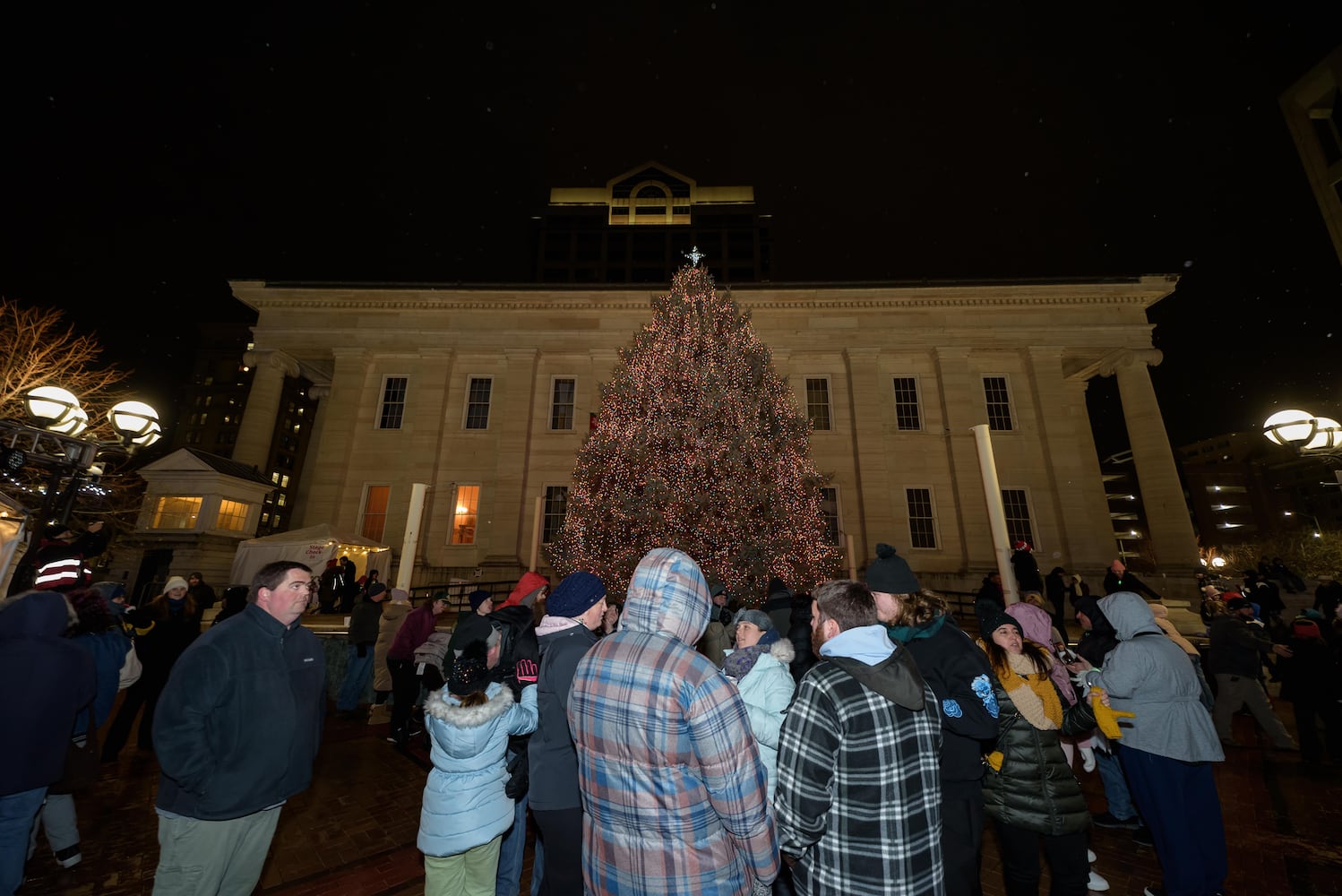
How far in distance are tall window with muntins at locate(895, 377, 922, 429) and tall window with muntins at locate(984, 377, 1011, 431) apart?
2809 mm

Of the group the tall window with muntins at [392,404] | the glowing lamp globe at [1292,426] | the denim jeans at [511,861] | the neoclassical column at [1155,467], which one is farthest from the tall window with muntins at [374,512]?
the neoclassical column at [1155,467]

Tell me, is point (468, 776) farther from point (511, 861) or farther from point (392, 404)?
point (392, 404)

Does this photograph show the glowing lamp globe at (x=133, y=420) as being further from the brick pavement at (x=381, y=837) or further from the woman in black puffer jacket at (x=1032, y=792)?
the woman in black puffer jacket at (x=1032, y=792)

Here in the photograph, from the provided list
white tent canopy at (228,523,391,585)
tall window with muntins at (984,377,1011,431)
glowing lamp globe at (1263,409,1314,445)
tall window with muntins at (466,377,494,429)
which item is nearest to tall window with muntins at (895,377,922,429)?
tall window with muntins at (984,377,1011,431)

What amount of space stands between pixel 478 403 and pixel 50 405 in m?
16.7

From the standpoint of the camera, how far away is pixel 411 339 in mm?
22875

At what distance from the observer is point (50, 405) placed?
6305mm

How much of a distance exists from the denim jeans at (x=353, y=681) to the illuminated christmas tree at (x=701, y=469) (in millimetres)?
5686

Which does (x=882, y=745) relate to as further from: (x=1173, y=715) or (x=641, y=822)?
(x=1173, y=715)

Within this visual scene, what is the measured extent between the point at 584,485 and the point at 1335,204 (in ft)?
51.2

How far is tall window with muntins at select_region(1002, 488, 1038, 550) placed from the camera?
19953mm

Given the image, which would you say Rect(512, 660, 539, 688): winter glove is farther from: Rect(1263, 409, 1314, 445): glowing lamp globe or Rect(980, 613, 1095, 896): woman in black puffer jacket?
Rect(1263, 409, 1314, 445): glowing lamp globe

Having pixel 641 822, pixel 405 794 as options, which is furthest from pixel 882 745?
pixel 405 794

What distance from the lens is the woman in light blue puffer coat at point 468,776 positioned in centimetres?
281
